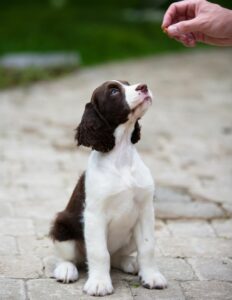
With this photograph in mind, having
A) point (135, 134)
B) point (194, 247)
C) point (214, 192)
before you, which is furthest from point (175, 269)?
point (214, 192)

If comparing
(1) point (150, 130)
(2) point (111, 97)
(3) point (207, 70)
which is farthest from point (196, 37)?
(3) point (207, 70)

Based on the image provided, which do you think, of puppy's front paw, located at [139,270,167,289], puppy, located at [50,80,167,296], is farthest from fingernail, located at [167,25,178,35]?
puppy's front paw, located at [139,270,167,289]

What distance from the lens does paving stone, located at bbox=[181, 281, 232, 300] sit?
169 inches

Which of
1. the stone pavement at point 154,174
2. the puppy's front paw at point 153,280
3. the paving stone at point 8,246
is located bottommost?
the stone pavement at point 154,174

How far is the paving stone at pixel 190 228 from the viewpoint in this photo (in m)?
5.58

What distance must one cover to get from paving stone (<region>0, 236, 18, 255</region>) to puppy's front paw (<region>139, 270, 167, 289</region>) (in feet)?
3.36

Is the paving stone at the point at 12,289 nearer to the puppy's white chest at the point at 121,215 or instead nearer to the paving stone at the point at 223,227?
the puppy's white chest at the point at 121,215

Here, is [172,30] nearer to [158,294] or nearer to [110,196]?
[110,196]

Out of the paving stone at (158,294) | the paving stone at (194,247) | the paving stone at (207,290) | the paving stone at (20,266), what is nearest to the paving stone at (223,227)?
the paving stone at (194,247)

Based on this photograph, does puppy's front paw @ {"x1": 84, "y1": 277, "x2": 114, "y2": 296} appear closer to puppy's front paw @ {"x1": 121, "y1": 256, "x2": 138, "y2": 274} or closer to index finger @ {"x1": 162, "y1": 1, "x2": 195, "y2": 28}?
puppy's front paw @ {"x1": 121, "y1": 256, "x2": 138, "y2": 274}

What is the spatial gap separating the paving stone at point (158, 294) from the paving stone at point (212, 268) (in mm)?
313

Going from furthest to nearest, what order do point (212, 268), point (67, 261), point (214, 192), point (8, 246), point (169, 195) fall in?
point (214, 192)
point (169, 195)
point (8, 246)
point (212, 268)
point (67, 261)

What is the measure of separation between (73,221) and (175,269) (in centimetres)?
79

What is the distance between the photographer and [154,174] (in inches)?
285
